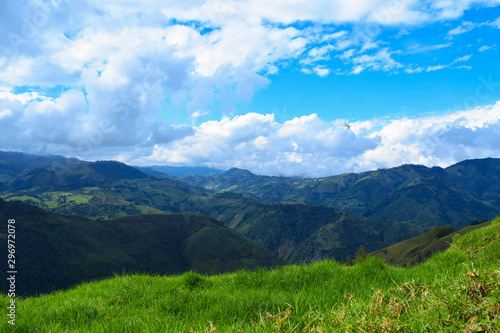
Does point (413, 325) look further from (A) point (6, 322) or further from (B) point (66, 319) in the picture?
(A) point (6, 322)

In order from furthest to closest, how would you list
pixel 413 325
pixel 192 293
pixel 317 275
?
pixel 317 275 → pixel 192 293 → pixel 413 325

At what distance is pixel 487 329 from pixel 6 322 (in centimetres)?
832

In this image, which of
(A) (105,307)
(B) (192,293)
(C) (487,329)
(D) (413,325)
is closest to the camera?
(C) (487,329)

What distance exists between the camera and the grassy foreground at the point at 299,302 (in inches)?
139

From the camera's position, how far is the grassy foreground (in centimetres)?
354

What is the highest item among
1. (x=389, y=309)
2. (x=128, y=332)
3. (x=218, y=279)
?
(x=389, y=309)

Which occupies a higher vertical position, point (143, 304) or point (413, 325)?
point (413, 325)

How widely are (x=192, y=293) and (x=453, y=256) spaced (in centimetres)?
928

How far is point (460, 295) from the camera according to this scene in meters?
3.77

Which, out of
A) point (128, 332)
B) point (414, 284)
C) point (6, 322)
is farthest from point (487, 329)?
point (6, 322)

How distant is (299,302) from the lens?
573cm

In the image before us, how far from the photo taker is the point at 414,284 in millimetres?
4730

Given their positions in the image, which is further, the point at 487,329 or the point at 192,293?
the point at 192,293

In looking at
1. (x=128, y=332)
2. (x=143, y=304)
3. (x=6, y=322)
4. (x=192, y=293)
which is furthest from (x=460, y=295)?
(x=6, y=322)
